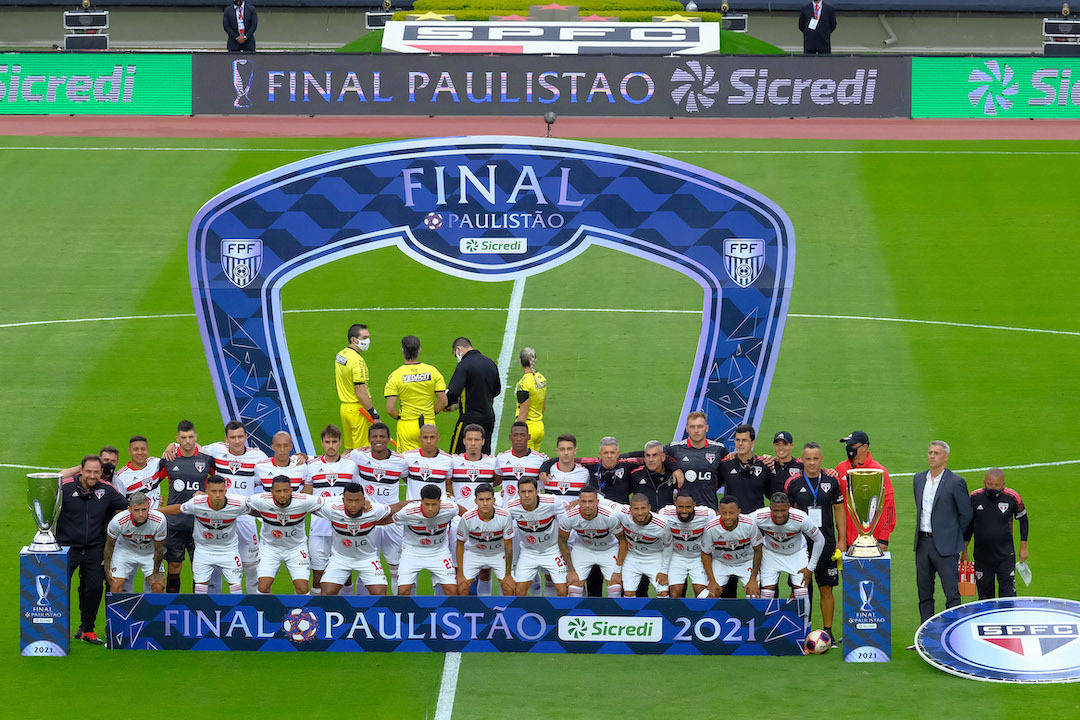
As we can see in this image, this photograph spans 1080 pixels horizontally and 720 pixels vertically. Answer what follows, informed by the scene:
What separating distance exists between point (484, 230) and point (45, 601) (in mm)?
6350

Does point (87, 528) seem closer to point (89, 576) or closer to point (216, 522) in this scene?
point (89, 576)

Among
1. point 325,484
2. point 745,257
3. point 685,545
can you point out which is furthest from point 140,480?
point 745,257

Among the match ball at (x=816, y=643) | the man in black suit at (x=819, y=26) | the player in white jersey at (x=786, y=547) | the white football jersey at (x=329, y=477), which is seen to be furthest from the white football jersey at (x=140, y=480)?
the man in black suit at (x=819, y=26)

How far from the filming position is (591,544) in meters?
16.2

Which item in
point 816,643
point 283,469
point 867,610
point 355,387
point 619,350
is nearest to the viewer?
point 867,610

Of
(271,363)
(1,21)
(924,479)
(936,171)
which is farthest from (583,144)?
(1,21)

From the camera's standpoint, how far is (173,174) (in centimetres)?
3300

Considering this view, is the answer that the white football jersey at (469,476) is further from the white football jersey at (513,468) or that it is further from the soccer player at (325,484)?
the soccer player at (325,484)

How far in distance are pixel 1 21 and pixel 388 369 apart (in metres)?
31.0

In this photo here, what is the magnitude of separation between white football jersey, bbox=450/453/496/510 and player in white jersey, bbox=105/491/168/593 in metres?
2.83

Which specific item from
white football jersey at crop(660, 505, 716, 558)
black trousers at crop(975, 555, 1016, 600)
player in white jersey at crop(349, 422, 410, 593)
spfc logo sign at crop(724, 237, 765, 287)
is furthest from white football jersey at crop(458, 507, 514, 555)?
spfc logo sign at crop(724, 237, 765, 287)

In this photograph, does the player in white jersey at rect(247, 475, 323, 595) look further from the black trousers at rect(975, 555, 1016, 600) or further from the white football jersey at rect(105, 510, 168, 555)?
the black trousers at rect(975, 555, 1016, 600)

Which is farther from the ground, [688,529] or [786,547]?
[688,529]

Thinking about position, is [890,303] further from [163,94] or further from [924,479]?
[163,94]
